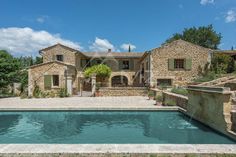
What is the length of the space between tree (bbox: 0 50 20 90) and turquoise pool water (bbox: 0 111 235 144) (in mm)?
12032

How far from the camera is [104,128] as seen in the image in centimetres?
1005

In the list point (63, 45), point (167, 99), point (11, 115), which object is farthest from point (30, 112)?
point (63, 45)

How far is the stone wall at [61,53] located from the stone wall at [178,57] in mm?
11069

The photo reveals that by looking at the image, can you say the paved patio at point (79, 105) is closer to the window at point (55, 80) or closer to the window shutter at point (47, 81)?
the window shutter at point (47, 81)

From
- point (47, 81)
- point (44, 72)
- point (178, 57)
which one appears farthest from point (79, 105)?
point (178, 57)

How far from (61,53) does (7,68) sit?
7319 millimetres

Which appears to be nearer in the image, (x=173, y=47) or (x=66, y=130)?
(x=66, y=130)

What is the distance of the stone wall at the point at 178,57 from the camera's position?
2605 cm

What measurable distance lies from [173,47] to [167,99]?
11.5m

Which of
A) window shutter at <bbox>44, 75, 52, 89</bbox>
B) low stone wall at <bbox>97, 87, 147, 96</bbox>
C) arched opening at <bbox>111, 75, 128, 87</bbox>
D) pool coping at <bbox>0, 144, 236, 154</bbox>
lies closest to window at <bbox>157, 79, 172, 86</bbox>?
low stone wall at <bbox>97, 87, 147, 96</bbox>

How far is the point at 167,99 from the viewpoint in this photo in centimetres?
1625

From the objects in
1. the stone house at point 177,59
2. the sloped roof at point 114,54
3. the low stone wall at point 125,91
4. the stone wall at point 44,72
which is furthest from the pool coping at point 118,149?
the sloped roof at point 114,54

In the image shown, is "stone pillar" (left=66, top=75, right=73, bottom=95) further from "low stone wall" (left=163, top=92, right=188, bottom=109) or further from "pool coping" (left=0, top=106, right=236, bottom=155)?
"pool coping" (left=0, top=106, right=236, bottom=155)

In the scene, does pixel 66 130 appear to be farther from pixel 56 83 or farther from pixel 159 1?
pixel 56 83
